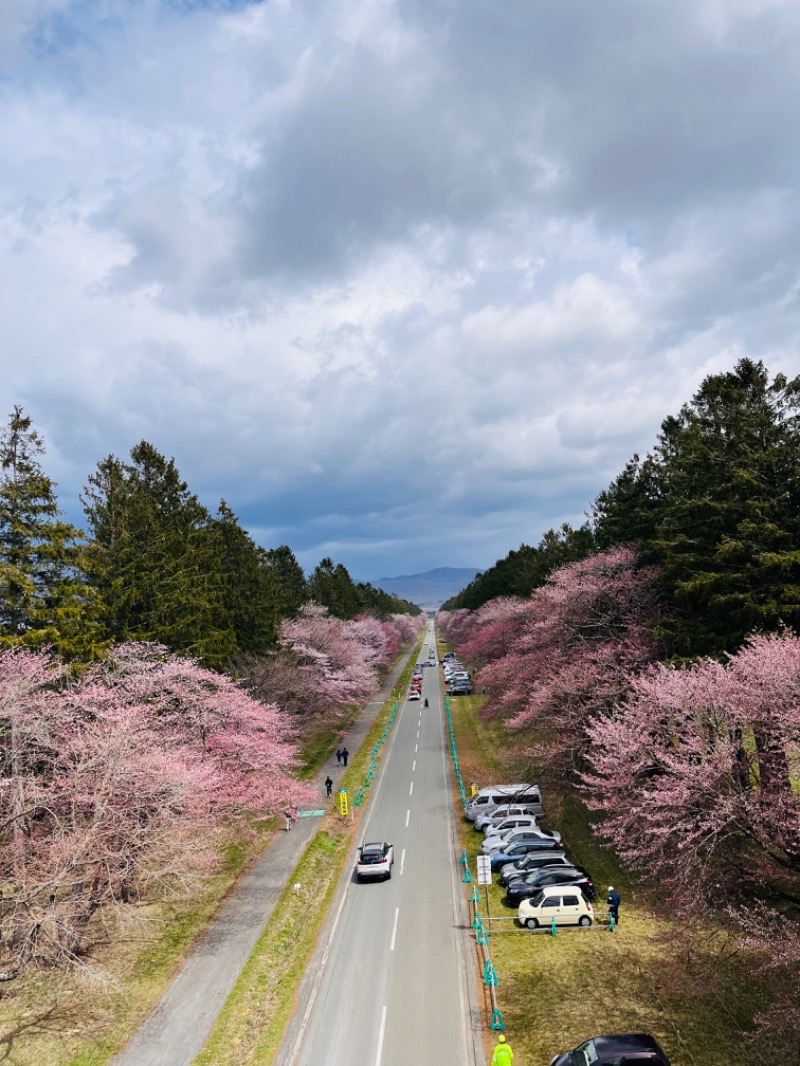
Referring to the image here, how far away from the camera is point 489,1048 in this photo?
1520 cm

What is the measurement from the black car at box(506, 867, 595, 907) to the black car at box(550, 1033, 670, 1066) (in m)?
9.35

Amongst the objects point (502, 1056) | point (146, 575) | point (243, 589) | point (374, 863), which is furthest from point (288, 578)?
point (502, 1056)

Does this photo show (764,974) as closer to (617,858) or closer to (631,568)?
(617,858)

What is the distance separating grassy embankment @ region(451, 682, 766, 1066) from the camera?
15.0 m

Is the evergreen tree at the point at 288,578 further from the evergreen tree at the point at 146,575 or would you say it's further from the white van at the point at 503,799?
the white van at the point at 503,799

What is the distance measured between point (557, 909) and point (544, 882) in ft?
6.49

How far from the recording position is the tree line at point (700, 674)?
14352 mm

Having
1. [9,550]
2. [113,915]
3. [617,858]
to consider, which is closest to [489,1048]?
[617,858]

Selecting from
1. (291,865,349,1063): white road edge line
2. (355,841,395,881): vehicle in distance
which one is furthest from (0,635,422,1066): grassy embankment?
(355,841,395,881): vehicle in distance

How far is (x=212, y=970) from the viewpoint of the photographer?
18.9 m

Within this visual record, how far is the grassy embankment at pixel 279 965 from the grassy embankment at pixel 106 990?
2.55m

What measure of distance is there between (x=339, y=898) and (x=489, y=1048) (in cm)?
1042

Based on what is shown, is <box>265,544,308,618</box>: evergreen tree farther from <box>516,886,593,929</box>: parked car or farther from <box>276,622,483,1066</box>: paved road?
<box>516,886,593,929</box>: parked car

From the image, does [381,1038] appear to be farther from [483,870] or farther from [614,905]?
[614,905]
